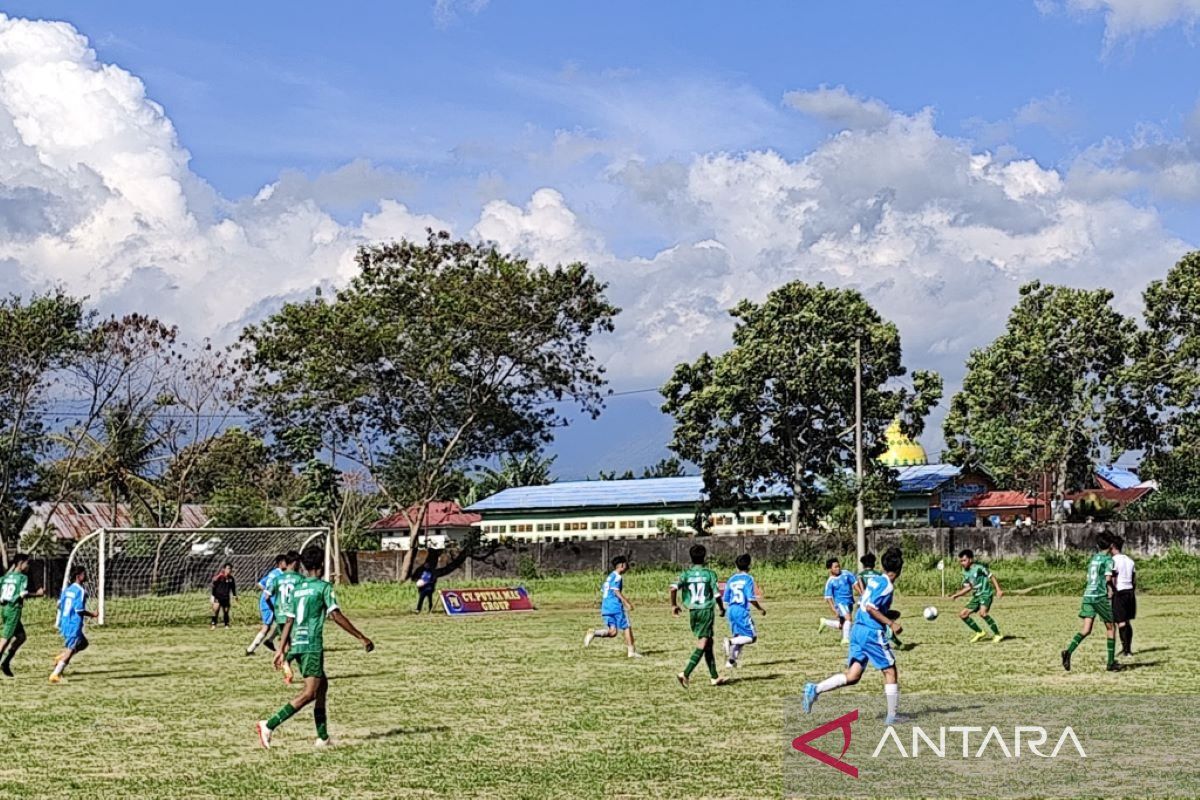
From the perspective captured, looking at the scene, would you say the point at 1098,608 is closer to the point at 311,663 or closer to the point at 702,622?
the point at 702,622

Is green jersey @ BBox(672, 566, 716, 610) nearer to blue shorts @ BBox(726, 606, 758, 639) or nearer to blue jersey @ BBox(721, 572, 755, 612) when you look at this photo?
blue jersey @ BBox(721, 572, 755, 612)

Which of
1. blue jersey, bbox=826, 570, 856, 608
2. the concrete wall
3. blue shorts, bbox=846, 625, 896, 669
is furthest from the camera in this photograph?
the concrete wall

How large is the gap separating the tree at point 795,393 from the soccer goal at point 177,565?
19.4 meters

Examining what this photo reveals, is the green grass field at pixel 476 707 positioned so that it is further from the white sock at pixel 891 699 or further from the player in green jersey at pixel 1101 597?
the white sock at pixel 891 699

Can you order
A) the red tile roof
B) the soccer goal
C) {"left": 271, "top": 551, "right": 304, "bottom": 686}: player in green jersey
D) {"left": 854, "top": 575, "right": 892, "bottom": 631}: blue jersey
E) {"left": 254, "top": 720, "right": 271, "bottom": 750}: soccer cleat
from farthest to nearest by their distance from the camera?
the red tile roof, the soccer goal, {"left": 854, "top": 575, "right": 892, "bottom": 631}: blue jersey, {"left": 271, "top": 551, "right": 304, "bottom": 686}: player in green jersey, {"left": 254, "top": 720, "right": 271, "bottom": 750}: soccer cleat

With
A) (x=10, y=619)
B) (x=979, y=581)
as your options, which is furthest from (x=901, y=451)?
(x=10, y=619)

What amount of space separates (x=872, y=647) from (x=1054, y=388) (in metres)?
52.7

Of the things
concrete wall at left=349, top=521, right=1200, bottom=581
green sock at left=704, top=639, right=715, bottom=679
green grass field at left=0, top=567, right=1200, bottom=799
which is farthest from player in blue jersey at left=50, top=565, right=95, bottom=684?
concrete wall at left=349, top=521, right=1200, bottom=581

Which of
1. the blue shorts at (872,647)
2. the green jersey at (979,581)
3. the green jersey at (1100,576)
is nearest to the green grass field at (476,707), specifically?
the green jersey at (979,581)

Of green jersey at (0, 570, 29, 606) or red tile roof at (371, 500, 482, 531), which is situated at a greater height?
red tile roof at (371, 500, 482, 531)

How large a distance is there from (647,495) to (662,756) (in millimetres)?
66000

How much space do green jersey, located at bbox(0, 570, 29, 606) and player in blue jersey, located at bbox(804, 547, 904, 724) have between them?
14553mm

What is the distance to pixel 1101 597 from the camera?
71.9ft

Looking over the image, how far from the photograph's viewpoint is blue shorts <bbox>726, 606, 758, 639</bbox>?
848 inches
